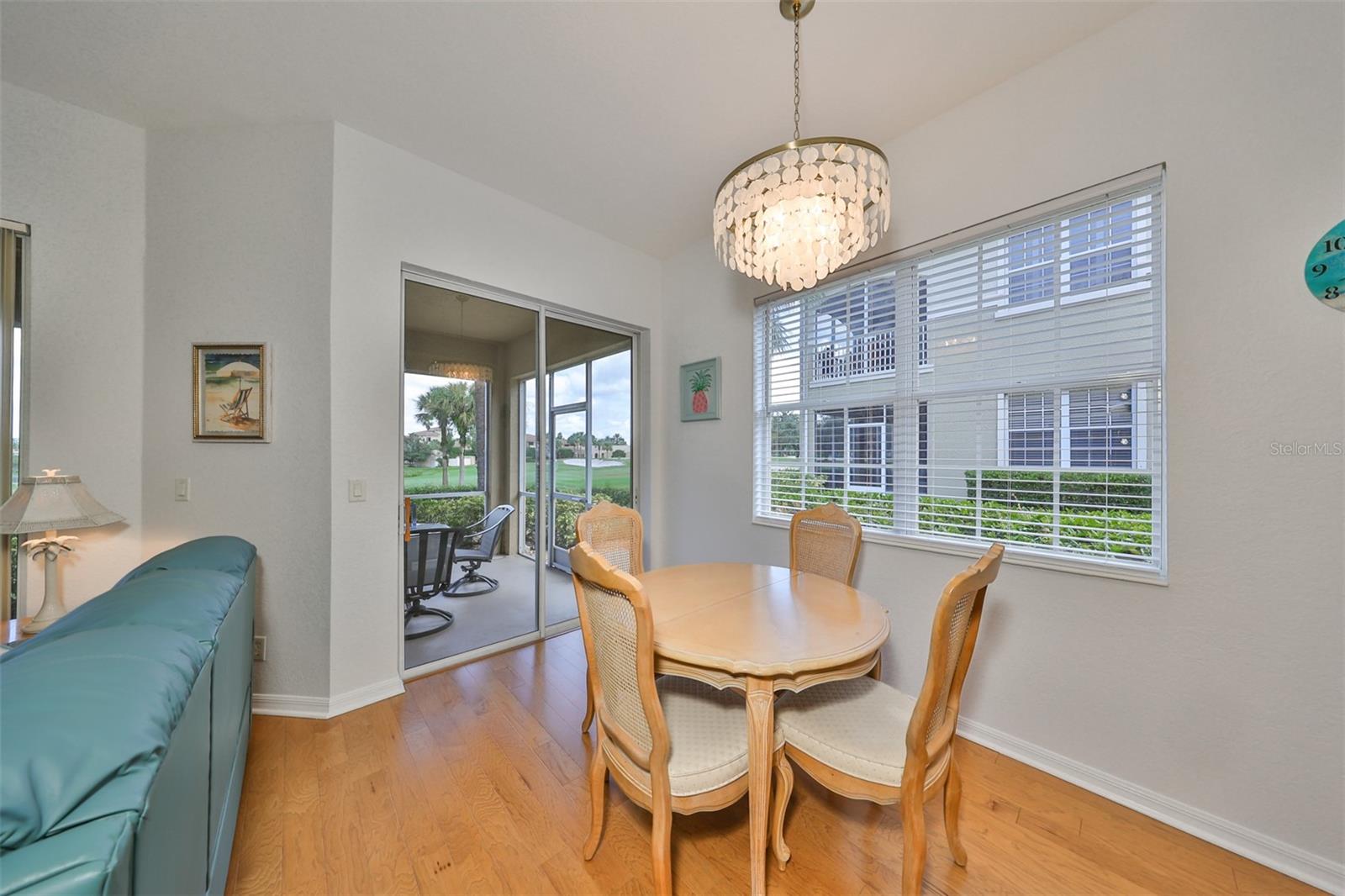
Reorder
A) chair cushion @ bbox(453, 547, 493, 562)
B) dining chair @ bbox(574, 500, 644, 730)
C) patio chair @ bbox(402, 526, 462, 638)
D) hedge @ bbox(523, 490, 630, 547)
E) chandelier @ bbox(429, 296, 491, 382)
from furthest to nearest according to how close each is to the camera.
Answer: hedge @ bbox(523, 490, 630, 547), chair cushion @ bbox(453, 547, 493, 562), chandelier @ bbox(429, 296, 491, 382), patio chair @ bbox(402, 526, 462, 638), dining chair @ bbox(574, 500, 644, 730)

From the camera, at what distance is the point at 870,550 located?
2453 millimetres

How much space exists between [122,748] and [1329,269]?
9.85ft

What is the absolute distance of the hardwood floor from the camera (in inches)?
55.2

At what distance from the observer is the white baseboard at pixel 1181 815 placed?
4.62 ft

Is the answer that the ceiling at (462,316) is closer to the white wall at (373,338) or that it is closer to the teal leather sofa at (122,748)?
the white wall at (373,338)

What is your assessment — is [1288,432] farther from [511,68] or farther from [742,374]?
[511,68]

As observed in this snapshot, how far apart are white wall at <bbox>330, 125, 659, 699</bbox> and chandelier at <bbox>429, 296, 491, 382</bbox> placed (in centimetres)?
21

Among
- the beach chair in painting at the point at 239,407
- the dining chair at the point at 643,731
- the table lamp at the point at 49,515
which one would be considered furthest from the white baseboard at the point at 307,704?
the dining chair at the point at 643,731

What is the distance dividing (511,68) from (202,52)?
1248mm

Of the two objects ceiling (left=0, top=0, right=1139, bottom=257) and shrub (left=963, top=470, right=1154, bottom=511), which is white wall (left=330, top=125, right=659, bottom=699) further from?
shrub (left=963, top=470, right=1154, bottom=511)

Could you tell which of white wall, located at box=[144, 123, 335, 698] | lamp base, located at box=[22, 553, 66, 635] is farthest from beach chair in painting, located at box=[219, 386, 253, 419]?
lamp base, located at box=[22, 553, 66, 635]

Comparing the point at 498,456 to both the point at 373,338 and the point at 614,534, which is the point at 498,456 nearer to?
the point at 373,338

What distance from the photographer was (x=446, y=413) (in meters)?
2.81

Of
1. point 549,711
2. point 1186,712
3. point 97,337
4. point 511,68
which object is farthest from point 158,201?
point 1186,712
